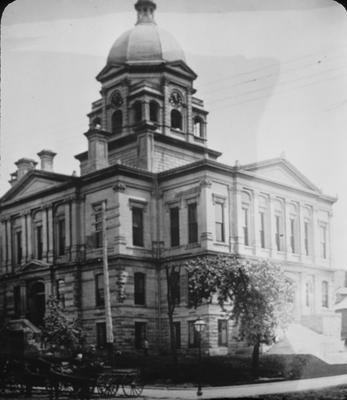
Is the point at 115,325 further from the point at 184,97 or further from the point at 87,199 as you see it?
the point at 184,97

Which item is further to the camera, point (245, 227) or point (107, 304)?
point (245, 227)

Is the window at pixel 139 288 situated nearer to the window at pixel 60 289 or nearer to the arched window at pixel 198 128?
the window at pixel 60 289

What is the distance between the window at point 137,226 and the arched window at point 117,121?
9.90 meters

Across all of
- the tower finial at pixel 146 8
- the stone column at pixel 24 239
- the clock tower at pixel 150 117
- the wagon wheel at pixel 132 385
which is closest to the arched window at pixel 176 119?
the clock tower at pixel 150 117

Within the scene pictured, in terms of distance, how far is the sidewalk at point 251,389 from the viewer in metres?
15.7

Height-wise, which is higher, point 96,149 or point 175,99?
point 175,99

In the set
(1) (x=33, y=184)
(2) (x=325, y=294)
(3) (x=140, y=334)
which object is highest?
(1) (x=33, y=184)

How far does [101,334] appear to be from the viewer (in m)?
21.3

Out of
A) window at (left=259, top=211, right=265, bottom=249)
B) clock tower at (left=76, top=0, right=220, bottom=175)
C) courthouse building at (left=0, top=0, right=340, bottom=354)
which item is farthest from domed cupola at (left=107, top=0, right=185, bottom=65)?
window at (left=259, top=211, right=265, bottom=249)

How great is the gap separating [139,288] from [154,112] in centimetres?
1221

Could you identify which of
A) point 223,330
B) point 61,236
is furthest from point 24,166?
point 223,330

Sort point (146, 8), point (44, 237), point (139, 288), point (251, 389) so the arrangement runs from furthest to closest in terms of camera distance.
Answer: point (139, 288), point (44, 237), point (251, 389), point (146, 8)

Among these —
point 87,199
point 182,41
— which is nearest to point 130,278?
point 87,199

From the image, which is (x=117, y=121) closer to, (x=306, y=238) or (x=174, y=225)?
(x=174, y=225)
